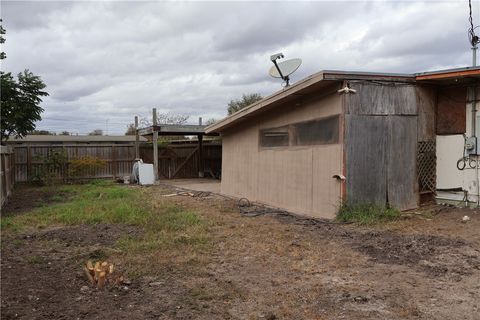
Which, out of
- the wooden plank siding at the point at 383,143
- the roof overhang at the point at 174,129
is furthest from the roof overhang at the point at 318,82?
the roof overhang at the point at 174,129

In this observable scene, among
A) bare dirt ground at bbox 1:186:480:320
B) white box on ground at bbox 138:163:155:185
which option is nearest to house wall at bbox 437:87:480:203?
bare dirt ground at bbox 1:186:480:320

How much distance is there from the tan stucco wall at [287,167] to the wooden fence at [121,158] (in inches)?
345

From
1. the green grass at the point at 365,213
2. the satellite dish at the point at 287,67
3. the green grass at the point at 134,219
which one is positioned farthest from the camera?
the satellite dish at the point at 287,67

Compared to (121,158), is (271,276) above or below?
below

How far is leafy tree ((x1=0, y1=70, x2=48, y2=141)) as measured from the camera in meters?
18.4

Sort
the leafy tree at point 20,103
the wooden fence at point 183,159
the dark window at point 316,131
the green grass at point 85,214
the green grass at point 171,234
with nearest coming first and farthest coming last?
the green grass at point 171,234 < the green grass at point 85,214 < the dark window at point 316,131 < the leafy tree at point 20,103 < the wooden fence at point 183,159

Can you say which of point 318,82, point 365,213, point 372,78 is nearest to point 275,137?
point 318,82

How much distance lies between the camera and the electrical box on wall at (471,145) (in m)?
9.89

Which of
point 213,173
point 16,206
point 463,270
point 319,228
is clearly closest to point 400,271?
point 463,270

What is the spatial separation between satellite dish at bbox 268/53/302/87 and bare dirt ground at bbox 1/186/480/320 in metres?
4.95

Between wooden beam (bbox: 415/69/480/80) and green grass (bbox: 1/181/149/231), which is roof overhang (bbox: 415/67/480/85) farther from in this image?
green grass (bbox: 1/181/149/231)

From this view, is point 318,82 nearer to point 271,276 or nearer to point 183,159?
point 271,276

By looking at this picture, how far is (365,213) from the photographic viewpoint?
32.1ft

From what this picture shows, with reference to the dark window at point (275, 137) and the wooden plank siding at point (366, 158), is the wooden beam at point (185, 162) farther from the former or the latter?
the wooden plank siding at point (366, 158)
